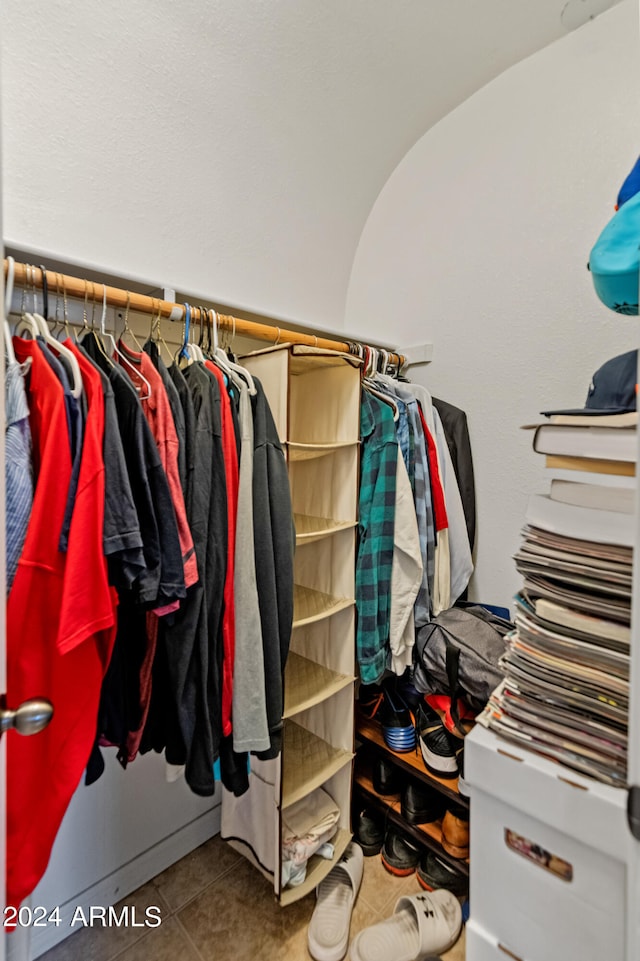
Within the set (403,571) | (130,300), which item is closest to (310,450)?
(403,571)

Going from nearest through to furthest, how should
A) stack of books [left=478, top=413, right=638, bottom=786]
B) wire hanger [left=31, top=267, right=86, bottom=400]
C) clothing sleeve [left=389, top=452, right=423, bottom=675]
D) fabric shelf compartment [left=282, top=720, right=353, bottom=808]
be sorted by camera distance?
stack of books [left=478, top=413, right=638, bottom=786] → wire hanger [left=31, top=267, right=86, bottom=400] → fabric shelf compartment [left=282, top=720, right=353, bottom=808] → clothing sleeve [left=389, top=452, right=423, bottom=675]

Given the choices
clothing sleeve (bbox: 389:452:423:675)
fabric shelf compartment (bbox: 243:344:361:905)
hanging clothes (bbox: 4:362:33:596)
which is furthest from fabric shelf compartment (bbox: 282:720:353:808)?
hanging clothes (bbox: 4:362:33:596)

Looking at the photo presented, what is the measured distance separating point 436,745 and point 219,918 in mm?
814

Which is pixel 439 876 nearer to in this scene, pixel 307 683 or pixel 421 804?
pixel 421 804

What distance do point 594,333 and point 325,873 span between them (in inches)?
72.2

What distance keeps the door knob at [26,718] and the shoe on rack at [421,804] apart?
121 centimetres

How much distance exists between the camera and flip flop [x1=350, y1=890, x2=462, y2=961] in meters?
1.09

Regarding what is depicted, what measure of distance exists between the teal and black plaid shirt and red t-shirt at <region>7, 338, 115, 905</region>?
29.7 inches

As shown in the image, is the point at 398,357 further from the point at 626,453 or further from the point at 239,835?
the point at 239,835

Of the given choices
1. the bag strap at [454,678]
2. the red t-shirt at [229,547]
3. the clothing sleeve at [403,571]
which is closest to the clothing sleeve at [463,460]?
the clothing sleeve at [403,571]

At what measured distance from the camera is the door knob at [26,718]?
58 cm

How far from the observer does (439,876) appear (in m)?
1.28

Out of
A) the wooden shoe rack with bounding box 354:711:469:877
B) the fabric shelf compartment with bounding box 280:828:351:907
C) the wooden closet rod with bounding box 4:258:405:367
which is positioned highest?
the wooden closet rod with bounding box 4:258:405:367

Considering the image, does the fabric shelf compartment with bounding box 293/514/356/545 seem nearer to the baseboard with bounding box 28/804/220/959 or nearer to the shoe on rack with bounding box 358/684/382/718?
the shoe on rack with bounding box 358/684/382/718
